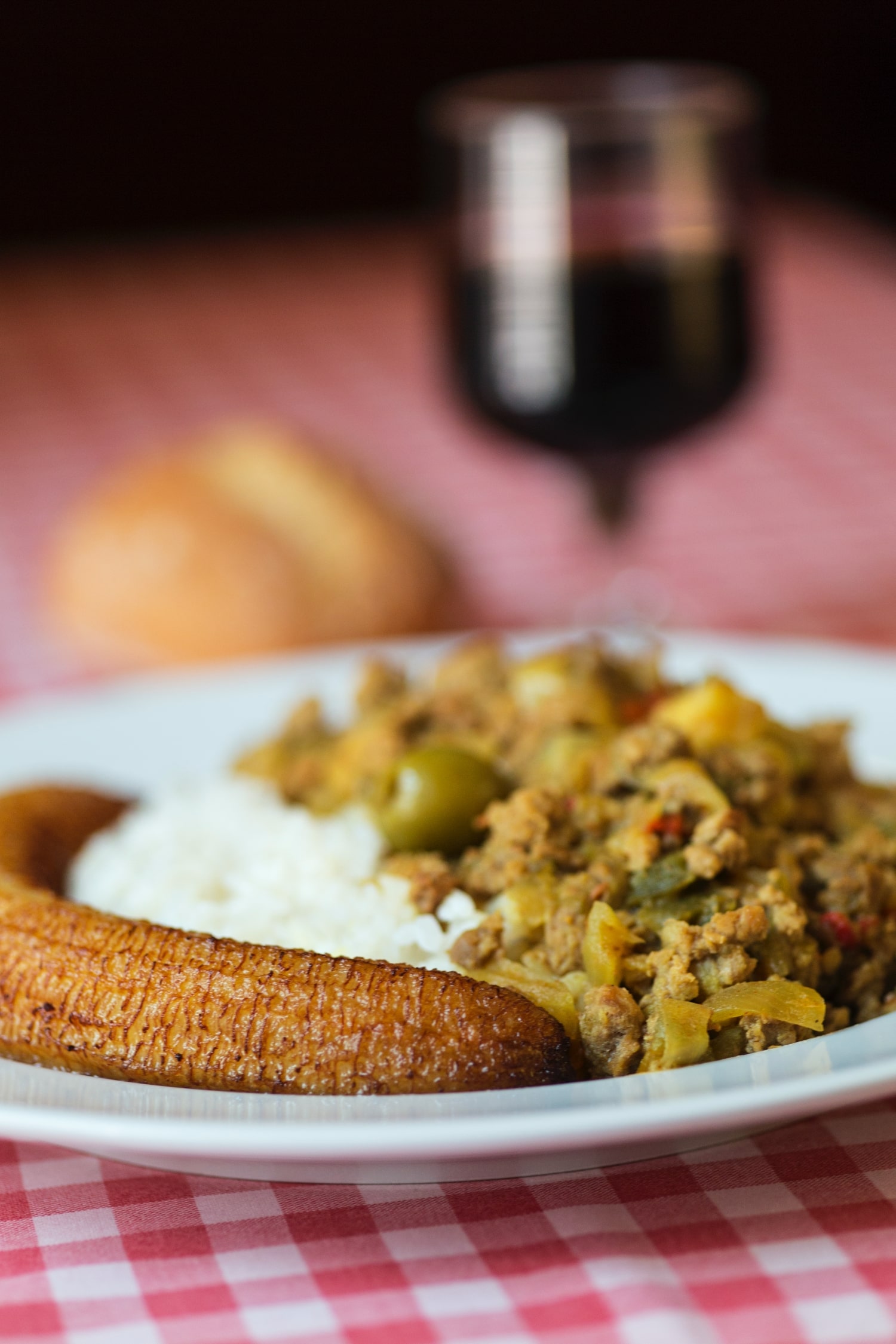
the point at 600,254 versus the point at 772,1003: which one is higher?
the point at 600,254

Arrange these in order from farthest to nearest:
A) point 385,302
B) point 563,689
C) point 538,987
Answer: point 385,302 < point 563,689 < point 538,987

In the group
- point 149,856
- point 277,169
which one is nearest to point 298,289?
point 277,169

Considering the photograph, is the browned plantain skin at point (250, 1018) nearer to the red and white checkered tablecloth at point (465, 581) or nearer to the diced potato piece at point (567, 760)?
the red and white checkered tablecloth at point (465, 581)

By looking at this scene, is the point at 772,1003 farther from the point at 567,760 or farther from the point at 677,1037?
the point at 567,760

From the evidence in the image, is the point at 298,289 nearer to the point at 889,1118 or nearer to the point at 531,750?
the point at 531,750

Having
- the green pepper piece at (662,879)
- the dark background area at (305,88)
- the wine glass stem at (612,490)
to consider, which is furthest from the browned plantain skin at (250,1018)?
the dark background area at (305,88)

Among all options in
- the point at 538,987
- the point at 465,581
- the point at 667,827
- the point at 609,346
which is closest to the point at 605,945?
the point at 538,987
